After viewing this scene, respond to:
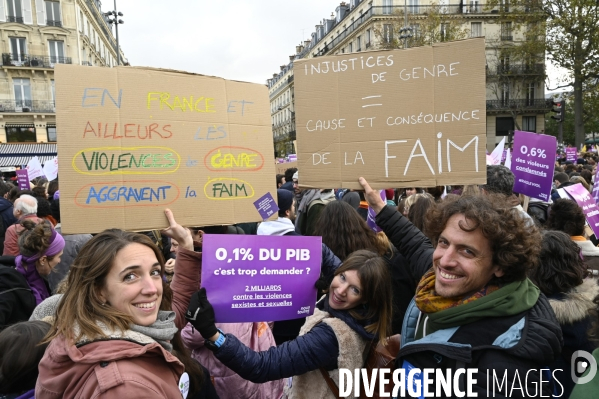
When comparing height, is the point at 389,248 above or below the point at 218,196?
below

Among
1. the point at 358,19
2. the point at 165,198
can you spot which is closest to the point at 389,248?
the point at 165,198

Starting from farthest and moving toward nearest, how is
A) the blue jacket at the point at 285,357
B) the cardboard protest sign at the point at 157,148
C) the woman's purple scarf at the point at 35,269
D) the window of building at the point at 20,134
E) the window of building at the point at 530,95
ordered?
the window of building at the point at 530,95 < the window of building at the point at 20,134 < the woman's purple scarf at the point at 35,269 < the cardboard protest sign at the point at 157,148 < the blue jacket at the point at 285,357

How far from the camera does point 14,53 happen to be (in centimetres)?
3622

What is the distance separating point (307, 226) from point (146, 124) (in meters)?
3.54

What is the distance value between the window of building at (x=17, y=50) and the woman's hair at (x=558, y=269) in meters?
43.5

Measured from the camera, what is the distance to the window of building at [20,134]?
3656 centimetres

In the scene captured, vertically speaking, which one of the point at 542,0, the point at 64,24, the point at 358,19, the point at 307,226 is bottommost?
the point at 307,226

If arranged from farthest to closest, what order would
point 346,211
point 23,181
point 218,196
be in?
point 23,181, point 346,211, point 218,196

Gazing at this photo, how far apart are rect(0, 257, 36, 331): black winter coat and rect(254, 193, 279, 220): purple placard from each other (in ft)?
6.66

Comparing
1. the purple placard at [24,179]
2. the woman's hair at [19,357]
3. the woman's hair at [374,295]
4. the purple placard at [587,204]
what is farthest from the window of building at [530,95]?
the woman's hair at [19,357]

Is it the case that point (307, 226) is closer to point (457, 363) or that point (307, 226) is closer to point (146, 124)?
point (146, 124)

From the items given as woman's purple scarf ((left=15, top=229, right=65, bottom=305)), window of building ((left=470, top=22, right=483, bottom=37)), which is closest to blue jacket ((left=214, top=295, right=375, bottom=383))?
woman's purple scarf ((left=15, top=229, right=65, bottom=305))

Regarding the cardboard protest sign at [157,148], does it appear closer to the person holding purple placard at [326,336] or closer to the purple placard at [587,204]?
the person holding purple placard at [326,336]

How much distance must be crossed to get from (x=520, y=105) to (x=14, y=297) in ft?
172
